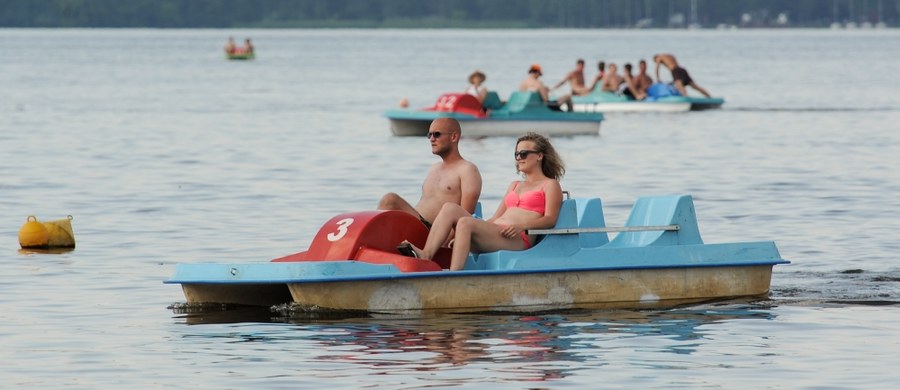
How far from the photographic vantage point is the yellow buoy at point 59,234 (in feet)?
63.1

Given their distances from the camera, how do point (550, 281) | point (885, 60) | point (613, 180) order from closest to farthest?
point (550, 281) < point (613, 180) < point (885, 60)

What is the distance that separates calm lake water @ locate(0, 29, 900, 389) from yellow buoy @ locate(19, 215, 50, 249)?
38cm

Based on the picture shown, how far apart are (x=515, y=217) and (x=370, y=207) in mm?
10635

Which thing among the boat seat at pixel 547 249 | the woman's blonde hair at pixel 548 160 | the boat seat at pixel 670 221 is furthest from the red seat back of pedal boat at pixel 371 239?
the boat seat at pixel 670 221

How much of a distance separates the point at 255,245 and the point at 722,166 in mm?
14072

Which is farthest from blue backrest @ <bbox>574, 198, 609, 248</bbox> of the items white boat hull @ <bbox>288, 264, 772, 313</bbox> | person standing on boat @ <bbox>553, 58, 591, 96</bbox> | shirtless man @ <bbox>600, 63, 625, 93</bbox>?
shirtless man @ <bbox>600, 63, 625, 93</bbox>

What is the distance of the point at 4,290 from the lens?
16156 mm

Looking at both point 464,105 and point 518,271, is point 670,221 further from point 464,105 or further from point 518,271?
point 464,105

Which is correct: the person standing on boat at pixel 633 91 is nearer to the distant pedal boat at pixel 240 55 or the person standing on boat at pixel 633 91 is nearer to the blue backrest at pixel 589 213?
the blue backrest at pixel 589 213

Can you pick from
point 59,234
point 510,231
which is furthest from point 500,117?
point 510,231

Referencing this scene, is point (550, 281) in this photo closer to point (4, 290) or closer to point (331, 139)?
point (4, 290)

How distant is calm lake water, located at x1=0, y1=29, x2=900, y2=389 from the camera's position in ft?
40.4

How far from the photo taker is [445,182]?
48.0ft

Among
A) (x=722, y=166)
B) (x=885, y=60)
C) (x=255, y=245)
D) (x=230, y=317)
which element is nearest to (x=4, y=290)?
(x=230, y=317)
